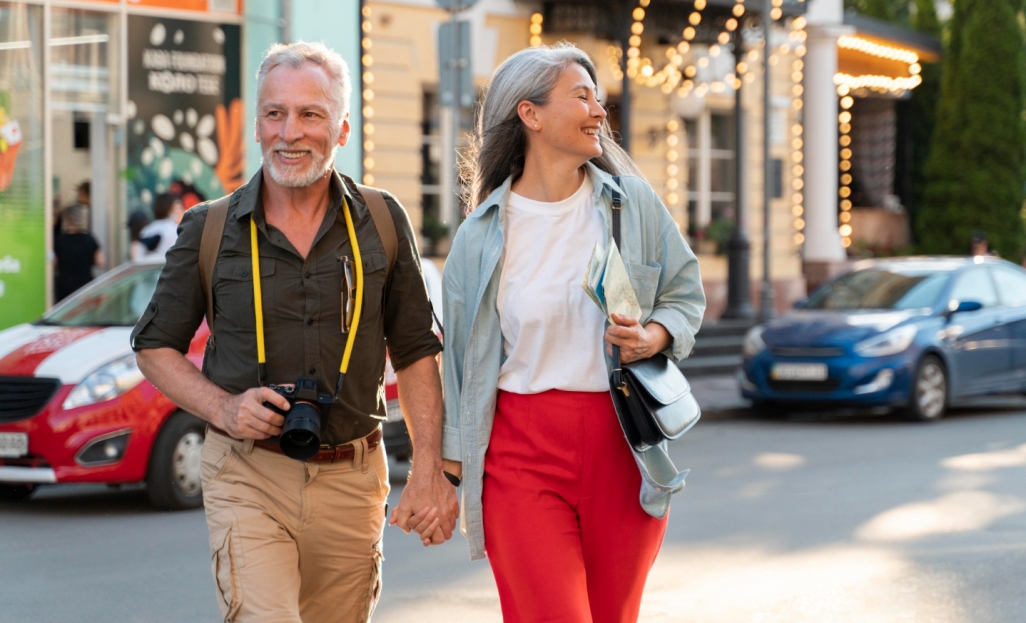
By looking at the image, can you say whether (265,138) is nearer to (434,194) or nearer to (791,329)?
(791,329)

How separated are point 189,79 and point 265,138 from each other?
41.8ft

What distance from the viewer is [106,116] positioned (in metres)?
15.1

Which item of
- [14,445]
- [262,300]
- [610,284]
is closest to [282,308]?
[262,300]

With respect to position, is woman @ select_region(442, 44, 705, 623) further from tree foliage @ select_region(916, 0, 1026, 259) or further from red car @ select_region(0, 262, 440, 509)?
tree foliage @ select_region(916, 0, 1026, 259)

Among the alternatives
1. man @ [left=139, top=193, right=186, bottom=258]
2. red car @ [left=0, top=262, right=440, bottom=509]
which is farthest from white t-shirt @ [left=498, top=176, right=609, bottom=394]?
man @ [left=139, top=193, right=186, bottom=258]

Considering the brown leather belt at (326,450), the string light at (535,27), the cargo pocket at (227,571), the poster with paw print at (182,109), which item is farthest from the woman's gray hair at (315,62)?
the string light at (535,27)

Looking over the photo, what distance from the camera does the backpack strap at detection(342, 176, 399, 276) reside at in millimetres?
3598

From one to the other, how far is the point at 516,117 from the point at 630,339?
73 cm

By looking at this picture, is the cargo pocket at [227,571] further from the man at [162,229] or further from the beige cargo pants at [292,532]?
the man at [162,229]

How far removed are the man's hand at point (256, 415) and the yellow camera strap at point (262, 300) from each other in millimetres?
107

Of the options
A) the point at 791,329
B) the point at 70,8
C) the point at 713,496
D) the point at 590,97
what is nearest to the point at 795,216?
the point at 791,329

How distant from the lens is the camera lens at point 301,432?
3219 millimetres

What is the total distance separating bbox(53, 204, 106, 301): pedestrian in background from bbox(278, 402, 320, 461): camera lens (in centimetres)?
1095

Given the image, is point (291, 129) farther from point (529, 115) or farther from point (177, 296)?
point (529, 115)
